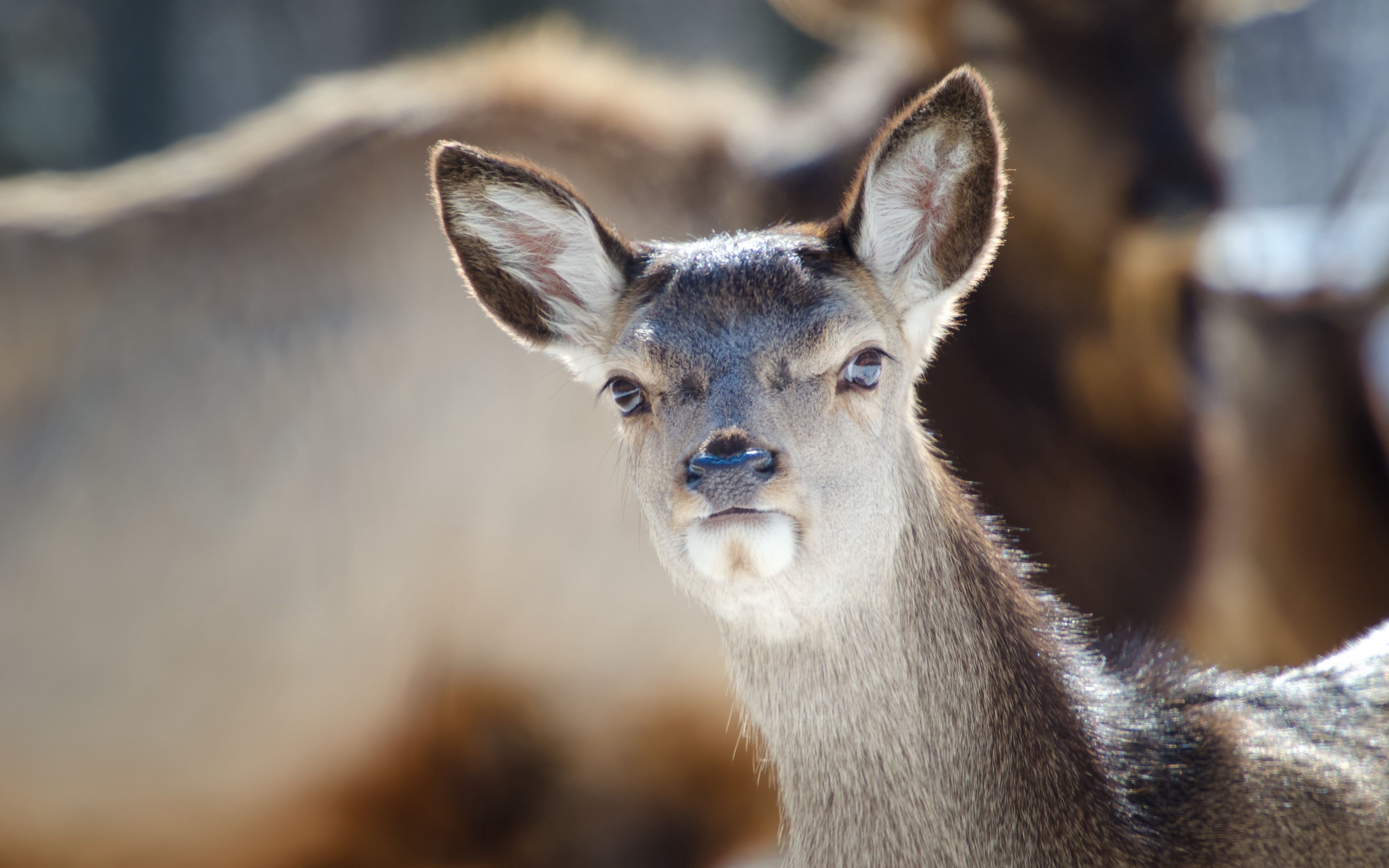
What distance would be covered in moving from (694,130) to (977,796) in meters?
2.54

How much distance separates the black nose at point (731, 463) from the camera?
5.95 ft

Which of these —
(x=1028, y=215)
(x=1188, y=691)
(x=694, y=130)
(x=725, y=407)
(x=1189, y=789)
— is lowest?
(x=1189, y=789)

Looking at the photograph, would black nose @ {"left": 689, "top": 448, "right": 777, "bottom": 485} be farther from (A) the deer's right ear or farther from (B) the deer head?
(A) the deer's right ear

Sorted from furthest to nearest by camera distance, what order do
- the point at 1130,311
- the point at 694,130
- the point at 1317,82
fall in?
the point at 1317,82 < the point at 1130,311 < the point at 694,130

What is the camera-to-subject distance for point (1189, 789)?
6.33ft

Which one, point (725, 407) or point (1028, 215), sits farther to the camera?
point (1028, 215)

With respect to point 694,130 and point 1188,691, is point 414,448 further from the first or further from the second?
point 1188,691

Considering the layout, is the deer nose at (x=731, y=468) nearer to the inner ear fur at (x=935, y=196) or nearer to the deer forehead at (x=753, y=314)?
the deer forehead at (x=753, y=314)

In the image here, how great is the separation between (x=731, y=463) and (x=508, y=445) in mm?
1864

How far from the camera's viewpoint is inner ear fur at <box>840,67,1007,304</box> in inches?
78.2

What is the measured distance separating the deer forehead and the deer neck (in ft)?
Answer: 0.79

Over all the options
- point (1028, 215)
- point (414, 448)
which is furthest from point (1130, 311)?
point (414, 448)

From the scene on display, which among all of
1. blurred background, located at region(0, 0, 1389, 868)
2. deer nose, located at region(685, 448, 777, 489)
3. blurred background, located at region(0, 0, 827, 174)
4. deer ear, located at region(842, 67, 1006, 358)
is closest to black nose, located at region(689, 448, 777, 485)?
deer nose, located at region(685, 448, 777, 489)

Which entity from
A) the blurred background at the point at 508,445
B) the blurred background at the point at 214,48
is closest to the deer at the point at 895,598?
the blurred background at the point at 508,445
